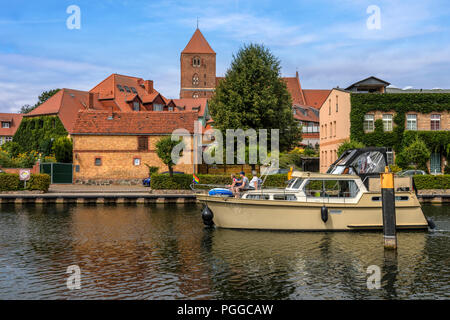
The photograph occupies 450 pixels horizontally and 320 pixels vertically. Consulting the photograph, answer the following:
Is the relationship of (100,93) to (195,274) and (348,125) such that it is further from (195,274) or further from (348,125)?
(195,274)

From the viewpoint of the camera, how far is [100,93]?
77625 millimetres

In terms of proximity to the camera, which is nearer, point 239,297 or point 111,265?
point 239,297

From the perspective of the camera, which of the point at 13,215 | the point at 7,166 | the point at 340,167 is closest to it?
the point at 340,167

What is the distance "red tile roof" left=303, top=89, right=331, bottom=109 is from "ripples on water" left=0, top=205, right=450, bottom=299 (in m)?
86.3

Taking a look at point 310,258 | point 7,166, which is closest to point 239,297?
point 310,258

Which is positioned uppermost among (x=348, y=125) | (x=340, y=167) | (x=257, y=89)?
(x=257, y=89)

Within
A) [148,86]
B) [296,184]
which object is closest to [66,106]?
[148,86]

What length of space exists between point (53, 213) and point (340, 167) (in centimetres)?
1842

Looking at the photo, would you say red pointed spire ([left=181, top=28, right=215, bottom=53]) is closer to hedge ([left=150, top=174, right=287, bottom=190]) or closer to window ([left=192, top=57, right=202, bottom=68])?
window ([left=192, top=57, right=202, bottom=68])

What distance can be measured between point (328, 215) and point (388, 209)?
389cm

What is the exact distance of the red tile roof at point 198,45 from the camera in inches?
4294

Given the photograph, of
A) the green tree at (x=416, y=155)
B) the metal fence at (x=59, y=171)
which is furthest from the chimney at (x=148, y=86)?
the green tree at (x=416, y=155)

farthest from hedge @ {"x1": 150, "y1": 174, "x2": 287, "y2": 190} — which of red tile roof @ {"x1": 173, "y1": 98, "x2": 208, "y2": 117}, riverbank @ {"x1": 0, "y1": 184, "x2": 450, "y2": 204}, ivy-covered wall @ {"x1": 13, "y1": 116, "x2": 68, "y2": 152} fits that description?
red tile roof @ {"x1": 173, "y1": 98, "x2": 208, "y2": 117}

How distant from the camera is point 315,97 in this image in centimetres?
11006
